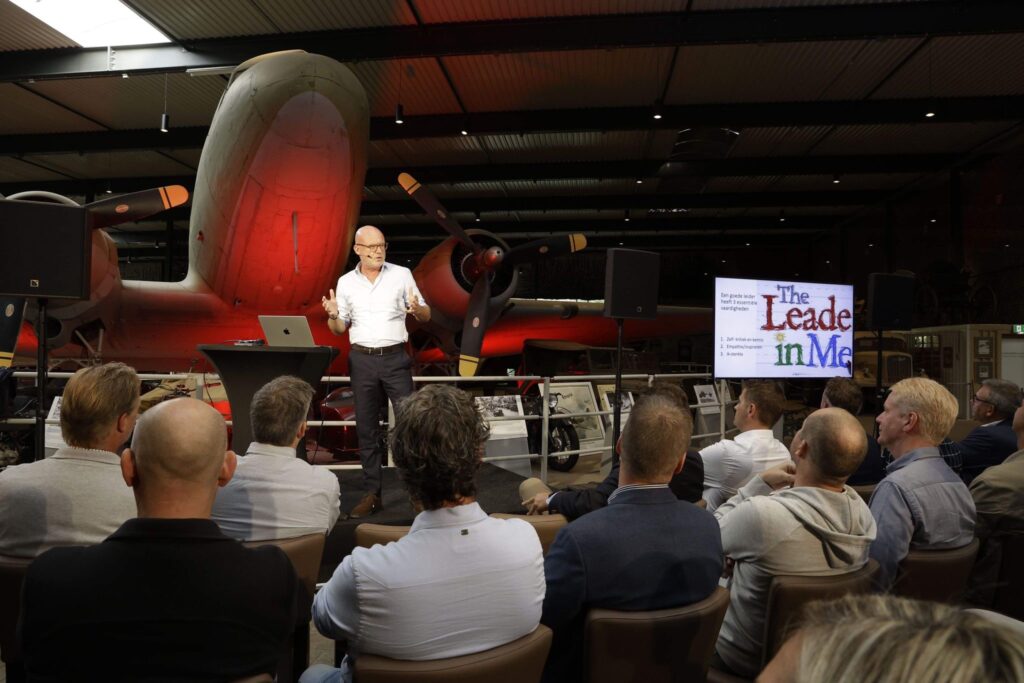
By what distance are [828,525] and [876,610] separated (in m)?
1.36

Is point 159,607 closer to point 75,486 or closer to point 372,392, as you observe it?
point 75,486

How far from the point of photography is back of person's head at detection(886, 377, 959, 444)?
221 cm

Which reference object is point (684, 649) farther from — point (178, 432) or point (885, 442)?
point (885, 442)

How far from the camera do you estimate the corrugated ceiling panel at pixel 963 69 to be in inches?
337

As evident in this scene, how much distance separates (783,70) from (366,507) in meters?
9.13

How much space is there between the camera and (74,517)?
1647mm

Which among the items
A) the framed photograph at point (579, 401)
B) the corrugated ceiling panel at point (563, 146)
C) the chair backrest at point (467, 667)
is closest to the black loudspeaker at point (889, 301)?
the framed photograph at point (579, 401)

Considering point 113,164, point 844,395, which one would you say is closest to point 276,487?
point 844,395

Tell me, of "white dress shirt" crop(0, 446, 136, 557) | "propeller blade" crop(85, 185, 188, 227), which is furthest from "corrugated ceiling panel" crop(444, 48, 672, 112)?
"white dress shirt" crop(0, 446, 136, 557)

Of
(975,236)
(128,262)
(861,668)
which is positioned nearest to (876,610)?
(861,668)

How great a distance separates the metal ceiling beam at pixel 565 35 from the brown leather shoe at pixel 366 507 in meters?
6.05

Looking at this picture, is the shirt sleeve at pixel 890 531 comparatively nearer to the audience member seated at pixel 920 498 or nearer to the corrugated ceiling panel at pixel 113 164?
the audience member seated at pixel 920 498

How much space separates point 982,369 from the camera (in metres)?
9.72

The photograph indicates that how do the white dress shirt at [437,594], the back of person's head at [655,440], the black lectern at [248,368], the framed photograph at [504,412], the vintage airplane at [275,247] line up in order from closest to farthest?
the white dress shirt at [437,594], the back of person's head at [655,440], the black lectern at [248,368], the framed photograph at [504,412], the vintage airplane at [275,247]
